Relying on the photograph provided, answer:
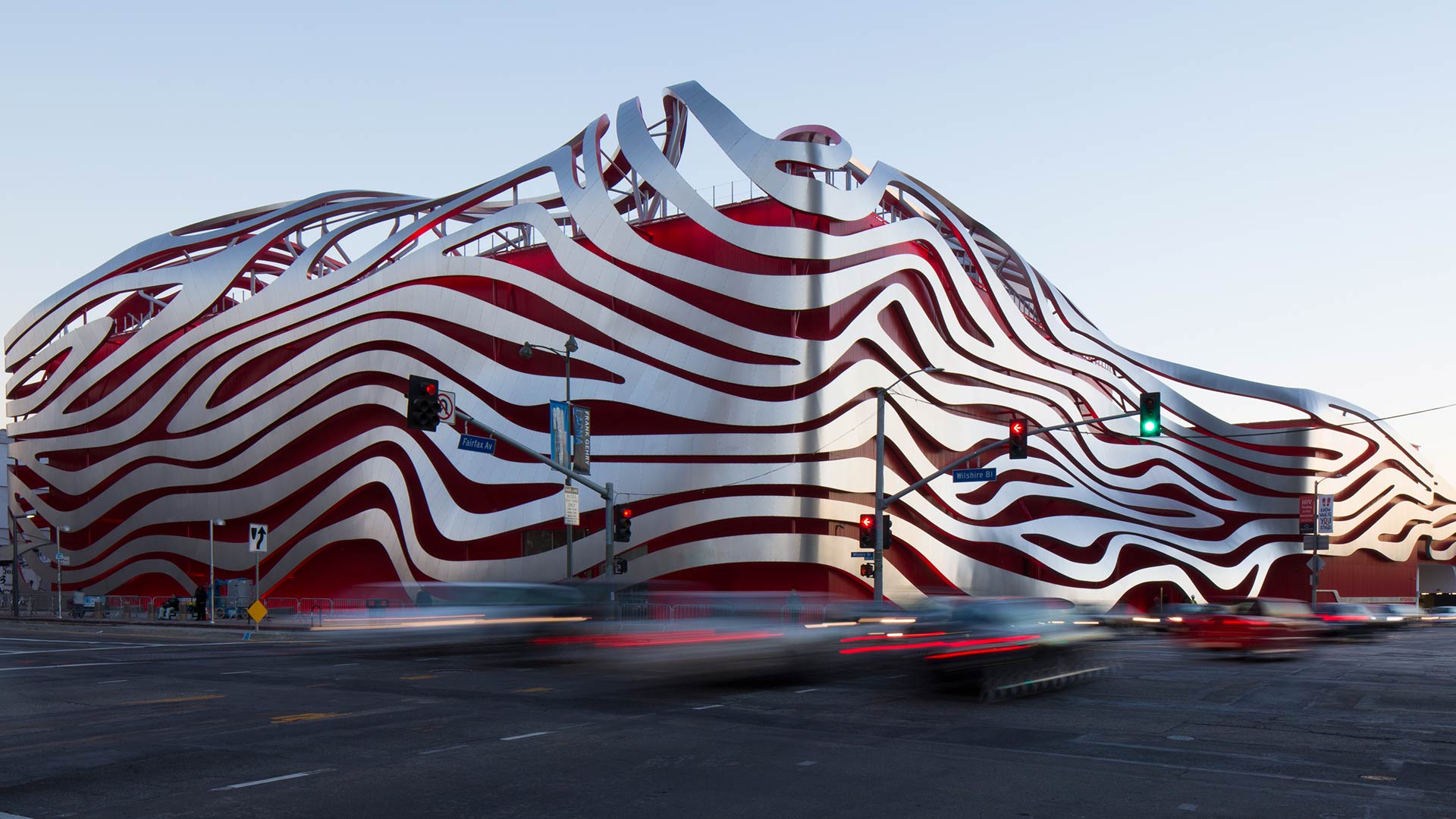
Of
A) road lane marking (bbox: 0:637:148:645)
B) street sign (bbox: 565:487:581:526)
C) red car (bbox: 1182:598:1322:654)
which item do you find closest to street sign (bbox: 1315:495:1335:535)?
red car (bbox: 1182:598:1322:654)

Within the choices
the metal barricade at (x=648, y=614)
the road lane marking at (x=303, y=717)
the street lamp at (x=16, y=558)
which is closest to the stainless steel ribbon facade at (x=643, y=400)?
the street lamp at (x=16, y=558)

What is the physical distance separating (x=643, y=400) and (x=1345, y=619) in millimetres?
28339

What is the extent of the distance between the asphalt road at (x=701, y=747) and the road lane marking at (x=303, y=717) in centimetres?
7

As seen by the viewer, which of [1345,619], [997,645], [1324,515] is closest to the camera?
[997,645]

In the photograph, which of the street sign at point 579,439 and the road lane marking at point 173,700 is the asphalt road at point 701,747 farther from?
the street sign at point 579,439

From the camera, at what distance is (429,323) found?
58.4 m

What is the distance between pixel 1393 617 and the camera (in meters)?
51.2

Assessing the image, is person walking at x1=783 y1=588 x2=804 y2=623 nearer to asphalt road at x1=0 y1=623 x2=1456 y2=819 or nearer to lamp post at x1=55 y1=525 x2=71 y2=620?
asphalt road at x1=0 y1=623 x2=1456 y2=819

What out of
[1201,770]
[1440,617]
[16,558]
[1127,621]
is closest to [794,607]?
[1201,770]

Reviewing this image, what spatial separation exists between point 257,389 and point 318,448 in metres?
5.20

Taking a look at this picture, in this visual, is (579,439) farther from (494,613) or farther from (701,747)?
(701,747)

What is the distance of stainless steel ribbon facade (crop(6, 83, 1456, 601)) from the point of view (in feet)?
163

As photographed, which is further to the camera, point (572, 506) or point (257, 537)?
point (257, 537)

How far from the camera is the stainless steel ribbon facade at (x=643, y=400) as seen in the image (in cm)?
4978
